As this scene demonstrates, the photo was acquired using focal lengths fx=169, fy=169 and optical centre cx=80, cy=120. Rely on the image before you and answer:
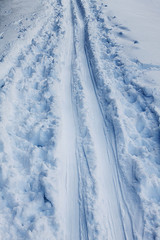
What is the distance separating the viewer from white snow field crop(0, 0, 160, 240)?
7.39ft

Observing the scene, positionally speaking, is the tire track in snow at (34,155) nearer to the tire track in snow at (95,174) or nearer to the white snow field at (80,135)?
the white snow field at (80,135)

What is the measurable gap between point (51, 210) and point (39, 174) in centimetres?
56

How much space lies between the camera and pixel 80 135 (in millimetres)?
3229

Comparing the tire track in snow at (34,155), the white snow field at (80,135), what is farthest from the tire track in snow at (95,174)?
the tire track in snow at (34,155)

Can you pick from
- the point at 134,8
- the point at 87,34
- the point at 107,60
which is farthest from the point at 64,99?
the point at 134,8

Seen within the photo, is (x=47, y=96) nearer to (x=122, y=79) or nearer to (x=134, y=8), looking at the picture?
(x=122, y=79)

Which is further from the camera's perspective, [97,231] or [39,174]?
[39,174]

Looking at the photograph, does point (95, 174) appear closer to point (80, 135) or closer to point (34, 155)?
point (80, 135)

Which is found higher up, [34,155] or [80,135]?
[34,155]

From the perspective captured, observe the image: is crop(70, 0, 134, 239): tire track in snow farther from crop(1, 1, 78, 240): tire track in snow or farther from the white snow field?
crop(1, 1, 78, 240): tire track in snow

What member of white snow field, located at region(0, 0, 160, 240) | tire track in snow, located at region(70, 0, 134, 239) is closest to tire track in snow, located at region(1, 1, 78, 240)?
white snow field, located at region(0, 0, 160, 240)

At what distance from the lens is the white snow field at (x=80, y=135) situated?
7.39 feet

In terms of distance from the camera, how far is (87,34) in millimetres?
6102

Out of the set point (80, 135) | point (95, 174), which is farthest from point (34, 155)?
point (95, 174)
